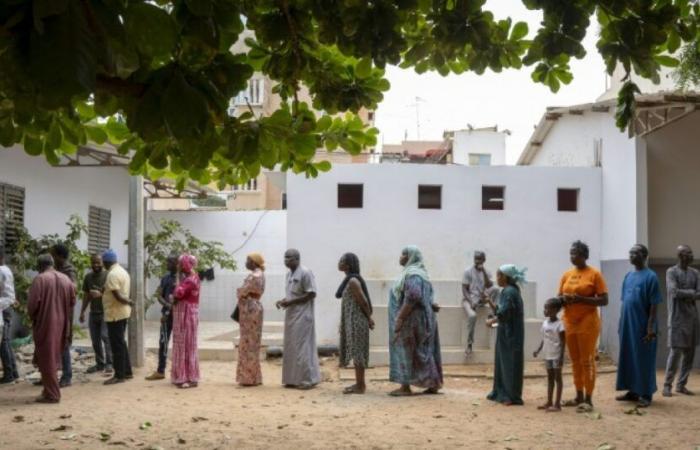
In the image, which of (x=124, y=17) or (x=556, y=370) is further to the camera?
(x=556, y=370)

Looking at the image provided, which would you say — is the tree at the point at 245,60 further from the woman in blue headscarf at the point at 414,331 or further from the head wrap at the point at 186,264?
the head wrap at the point at 186,264

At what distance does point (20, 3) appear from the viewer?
2.01 metres

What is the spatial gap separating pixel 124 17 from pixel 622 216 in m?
11.9

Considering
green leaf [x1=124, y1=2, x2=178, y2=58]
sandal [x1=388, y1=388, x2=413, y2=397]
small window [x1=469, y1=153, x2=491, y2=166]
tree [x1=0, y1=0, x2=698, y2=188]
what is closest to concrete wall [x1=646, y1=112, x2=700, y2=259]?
sandal [x1=388, y1=388, x2=413, y2=397]

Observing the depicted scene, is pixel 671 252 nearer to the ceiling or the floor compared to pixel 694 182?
nearer to the floor

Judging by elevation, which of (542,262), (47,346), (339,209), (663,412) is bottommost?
(663,412)

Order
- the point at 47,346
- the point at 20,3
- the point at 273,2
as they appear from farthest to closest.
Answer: the point at 47,346 < the point at 273,2 < the point at 20,3

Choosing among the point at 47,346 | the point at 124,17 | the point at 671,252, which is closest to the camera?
the point at 124,17

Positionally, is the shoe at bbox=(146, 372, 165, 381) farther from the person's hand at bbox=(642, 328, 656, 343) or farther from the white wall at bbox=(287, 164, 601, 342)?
the person's hand at bbox=(642, 328, 656, 343)

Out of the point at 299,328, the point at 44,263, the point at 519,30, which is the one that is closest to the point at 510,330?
the point at 299,328

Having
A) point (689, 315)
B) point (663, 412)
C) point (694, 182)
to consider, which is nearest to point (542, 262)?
point (694, 182)

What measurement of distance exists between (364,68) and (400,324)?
471 cm

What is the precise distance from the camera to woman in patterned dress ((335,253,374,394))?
933cm

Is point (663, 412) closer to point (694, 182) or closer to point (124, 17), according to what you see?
point (694, 182)
